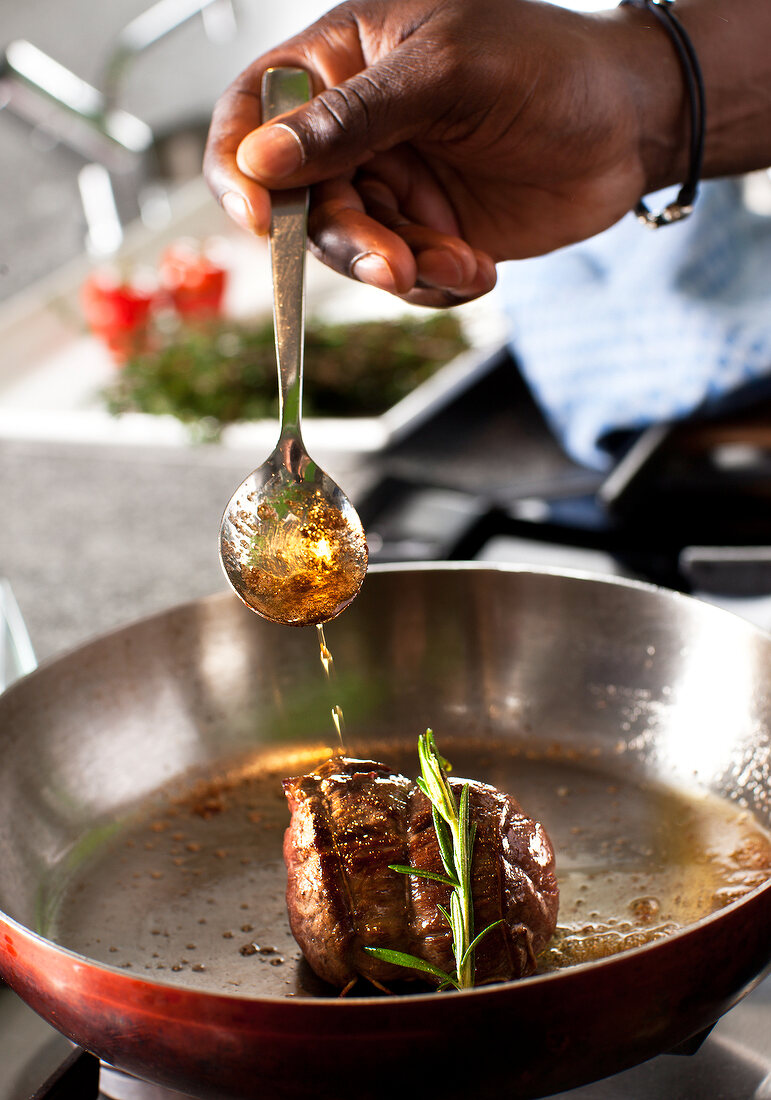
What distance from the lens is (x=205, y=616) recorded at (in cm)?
100

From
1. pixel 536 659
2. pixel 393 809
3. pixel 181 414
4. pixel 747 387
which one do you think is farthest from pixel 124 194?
pixel 393 809

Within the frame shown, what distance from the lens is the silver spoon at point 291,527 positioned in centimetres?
83

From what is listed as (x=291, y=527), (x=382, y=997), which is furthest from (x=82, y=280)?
(x=382, y=997)

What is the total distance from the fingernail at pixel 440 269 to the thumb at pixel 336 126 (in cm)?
15

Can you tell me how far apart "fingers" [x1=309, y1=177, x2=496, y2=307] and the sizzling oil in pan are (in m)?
0.47

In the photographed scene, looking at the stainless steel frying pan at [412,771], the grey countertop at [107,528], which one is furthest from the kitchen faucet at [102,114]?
the stainless steel frying pan at [412,771]

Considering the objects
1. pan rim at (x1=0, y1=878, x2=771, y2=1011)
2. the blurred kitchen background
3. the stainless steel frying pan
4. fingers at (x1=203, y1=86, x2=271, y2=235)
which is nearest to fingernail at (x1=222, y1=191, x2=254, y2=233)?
fingers at (x1=203, y1=86, x2=271, y2=235)

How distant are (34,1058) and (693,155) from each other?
3.51ft

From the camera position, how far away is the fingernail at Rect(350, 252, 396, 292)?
1017 millimetres

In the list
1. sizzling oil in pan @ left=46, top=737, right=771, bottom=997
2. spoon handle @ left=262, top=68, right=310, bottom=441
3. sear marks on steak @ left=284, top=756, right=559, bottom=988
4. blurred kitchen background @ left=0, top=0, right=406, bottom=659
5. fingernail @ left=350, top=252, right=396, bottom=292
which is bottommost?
blurred kitchen background @ left=0, top=0, right=406, bottom=659

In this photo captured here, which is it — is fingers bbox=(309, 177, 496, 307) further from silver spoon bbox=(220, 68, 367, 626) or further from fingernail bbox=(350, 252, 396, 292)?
silver spoon bbox=(220, 68, 367, 626)

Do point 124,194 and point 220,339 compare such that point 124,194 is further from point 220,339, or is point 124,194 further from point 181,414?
point 181,414

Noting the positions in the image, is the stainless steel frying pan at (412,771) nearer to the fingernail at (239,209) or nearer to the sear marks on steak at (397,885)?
the sear marks on steak at (397,885)

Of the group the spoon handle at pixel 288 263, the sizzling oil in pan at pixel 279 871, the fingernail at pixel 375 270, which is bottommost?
the sizzling oil in pan at pixel 279 871
